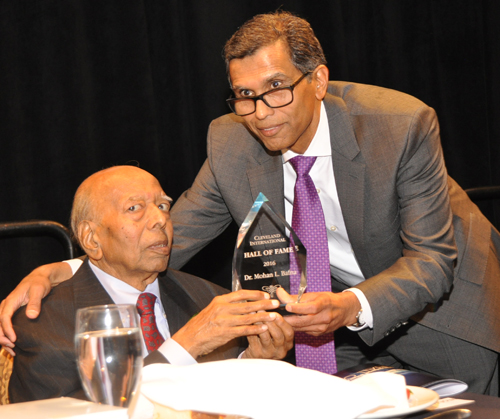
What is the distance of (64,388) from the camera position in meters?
1.59

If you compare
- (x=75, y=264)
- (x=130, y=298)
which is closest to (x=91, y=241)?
(x=75, y=264)

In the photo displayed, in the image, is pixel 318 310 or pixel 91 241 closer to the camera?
pixel 318 310

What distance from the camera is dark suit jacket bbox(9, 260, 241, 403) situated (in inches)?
63.6

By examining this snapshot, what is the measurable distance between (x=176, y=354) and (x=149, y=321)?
372mm

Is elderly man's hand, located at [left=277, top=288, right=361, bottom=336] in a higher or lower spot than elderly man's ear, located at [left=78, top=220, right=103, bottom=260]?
lower

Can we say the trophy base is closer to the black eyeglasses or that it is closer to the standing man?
the standing man

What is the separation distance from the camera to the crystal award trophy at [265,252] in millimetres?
1507

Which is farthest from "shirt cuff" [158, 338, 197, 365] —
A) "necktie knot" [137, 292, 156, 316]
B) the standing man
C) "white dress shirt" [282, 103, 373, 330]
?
"white dress shirt" [282, 103, 373, 330]

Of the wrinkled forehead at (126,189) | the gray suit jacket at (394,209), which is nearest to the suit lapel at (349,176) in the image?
the gray suit jacket at (394,209)

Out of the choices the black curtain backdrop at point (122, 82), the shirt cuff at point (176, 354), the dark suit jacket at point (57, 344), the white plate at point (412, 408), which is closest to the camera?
the white plate at point (412, 408)

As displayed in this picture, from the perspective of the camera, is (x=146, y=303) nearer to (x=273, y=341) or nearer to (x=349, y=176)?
(x=273, y=341)

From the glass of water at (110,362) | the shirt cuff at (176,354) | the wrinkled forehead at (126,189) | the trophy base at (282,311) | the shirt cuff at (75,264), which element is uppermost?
the wrinkled forehead at (126,189)

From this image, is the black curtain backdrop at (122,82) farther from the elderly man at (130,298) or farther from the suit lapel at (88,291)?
the suit lapel at (88,291)

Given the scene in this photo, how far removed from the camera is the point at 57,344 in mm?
A: 1666
